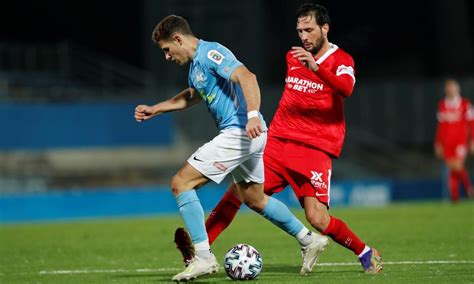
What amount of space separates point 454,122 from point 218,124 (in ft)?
43.4

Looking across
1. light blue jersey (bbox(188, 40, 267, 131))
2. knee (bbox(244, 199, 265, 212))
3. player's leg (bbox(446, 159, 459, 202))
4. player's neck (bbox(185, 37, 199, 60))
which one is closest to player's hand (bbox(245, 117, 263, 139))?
light blue jersey (bbox(188, 40, 267, 131))

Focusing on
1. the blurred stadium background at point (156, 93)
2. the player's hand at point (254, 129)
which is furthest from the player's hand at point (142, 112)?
the blurred stadium background at point (156, 93)

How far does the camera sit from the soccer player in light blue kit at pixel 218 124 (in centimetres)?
812

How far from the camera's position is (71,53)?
88.2ft

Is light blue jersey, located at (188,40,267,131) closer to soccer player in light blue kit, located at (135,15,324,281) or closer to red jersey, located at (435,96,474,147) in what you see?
soccer player in light blue kit, located at (135,15,324,281)

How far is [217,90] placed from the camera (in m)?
8.46

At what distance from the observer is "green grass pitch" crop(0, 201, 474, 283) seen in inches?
351

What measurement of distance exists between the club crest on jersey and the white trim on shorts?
1.89 feet

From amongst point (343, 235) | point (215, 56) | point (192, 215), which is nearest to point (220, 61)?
point (215, 56)

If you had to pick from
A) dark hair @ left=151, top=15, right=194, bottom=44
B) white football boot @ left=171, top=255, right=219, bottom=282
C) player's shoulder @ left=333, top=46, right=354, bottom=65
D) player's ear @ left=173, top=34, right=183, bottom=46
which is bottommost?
white football boot @ left=171, top=255, right=219, bottom=282

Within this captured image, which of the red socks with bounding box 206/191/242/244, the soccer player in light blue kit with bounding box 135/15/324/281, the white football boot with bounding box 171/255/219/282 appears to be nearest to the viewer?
the white football boot with bounding box 171/255/219/282

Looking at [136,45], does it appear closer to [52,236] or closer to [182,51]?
[52,236]

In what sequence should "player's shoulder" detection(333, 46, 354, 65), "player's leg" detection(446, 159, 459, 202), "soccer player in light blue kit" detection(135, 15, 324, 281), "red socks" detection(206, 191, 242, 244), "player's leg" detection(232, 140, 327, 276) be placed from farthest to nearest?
"player's leg" detection(446, 159, 459, 202), "red socks" detection(206, 191, 242, 244), "player's shoulder" detection(333, 46, 354, 65), "player's leg" detection(232, 140, 327, 276), "soccer player in light blue kit" detection(135, 15, 324, 281)

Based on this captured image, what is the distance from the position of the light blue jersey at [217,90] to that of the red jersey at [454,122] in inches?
511
